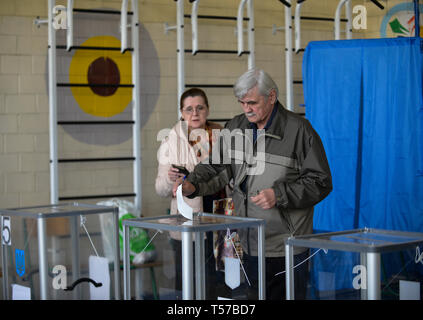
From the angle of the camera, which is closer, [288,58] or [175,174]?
[175,174]

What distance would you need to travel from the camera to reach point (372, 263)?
169 centimetres

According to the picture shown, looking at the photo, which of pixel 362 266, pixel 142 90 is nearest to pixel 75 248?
pixel 362 266

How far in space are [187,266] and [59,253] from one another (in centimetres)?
Result: 86

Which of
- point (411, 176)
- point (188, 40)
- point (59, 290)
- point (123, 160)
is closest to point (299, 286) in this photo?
point (59, 290)

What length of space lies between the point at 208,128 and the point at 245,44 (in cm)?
179

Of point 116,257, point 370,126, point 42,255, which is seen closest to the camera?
point 42,255

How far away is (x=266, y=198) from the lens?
2318 mm

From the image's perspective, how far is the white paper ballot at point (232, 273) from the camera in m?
2.19

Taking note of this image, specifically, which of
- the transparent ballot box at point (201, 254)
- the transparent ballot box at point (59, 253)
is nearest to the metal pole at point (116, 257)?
the transparent ballot box at point (59, 253)

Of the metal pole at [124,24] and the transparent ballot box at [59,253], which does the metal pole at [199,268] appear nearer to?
the transparent ballot box at [59,253]

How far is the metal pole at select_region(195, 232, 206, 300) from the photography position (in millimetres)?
2086

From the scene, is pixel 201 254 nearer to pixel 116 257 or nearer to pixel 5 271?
pixel 116 257

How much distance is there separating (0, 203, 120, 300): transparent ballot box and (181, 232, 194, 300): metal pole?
0.71 m

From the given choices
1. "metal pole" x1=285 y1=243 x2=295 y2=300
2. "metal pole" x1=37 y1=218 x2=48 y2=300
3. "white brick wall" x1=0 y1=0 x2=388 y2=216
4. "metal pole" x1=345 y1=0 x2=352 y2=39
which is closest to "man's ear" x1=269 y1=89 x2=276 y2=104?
"metal pole" x1=285 y1=243 x2=295 y2=300
